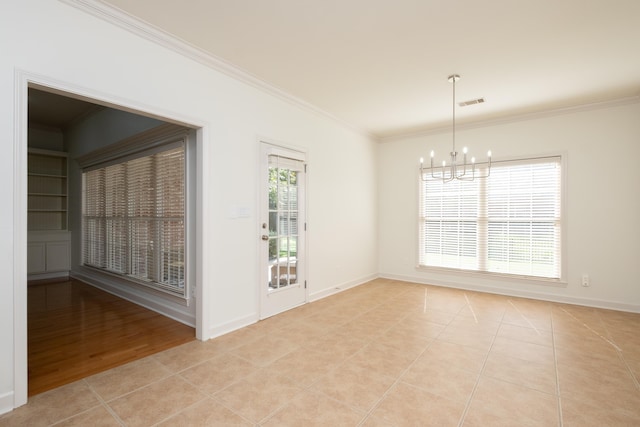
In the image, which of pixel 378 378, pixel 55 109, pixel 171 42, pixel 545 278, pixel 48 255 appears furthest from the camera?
pixel 48 255

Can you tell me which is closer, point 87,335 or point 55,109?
point 87,335

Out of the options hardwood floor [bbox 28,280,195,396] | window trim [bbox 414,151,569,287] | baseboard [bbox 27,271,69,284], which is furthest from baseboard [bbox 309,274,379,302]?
baseboard [bbox 27,271,69,284]

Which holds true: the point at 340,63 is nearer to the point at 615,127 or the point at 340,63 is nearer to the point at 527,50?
the point at 527,50

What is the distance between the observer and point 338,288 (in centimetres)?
509

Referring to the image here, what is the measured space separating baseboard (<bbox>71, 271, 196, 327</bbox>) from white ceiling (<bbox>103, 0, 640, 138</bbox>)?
288cm

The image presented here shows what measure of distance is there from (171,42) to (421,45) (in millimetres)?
2309

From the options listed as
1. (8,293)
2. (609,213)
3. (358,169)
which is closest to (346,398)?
(8,293)

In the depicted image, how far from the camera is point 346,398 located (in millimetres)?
2141

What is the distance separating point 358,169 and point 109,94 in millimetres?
4001

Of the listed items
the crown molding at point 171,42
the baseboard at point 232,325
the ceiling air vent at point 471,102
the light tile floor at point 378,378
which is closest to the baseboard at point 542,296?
the light tile floor at point 378,378

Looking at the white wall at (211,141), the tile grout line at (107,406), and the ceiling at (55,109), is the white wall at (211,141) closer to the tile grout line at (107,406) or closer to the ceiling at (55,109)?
the tile grout line at (107,406)

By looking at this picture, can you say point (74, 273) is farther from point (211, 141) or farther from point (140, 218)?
point (211, 141)

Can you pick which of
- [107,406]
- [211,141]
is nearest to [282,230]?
[211,141]

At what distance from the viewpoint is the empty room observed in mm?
2104
